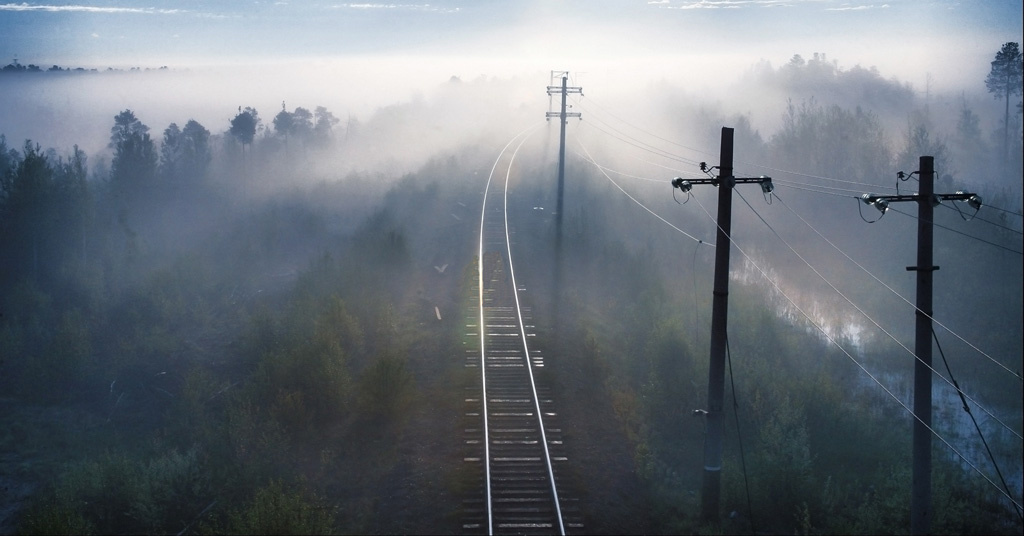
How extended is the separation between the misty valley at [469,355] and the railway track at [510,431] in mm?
112

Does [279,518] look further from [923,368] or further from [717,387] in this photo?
[923,368]

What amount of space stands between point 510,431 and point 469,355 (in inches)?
194

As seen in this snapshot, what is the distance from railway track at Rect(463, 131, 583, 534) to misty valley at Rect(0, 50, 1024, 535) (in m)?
0.11

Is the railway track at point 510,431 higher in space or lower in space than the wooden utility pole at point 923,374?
lower

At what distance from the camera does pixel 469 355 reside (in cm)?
2044

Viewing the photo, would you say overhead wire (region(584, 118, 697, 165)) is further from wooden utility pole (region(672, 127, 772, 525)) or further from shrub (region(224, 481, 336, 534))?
shrub (region(224, 481, 336, 534))

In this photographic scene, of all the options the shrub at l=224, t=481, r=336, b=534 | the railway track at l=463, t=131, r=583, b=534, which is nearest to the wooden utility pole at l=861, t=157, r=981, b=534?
the railway track at l=463, t=131, r=583, b=534

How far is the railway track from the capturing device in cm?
1251

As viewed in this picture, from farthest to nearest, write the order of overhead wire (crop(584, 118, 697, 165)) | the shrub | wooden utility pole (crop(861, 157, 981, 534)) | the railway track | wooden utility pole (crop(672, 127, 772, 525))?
overhead wire (crop(584, 118, 697, 165))
the railway track
wooden utility pole (crop(672, 127, 772, 525))
the shrub
wooden utility pole (crop(861, 157, 981, 534))

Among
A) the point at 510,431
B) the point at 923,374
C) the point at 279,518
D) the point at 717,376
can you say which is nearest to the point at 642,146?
the point at 510,431

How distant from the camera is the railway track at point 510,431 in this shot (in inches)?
492

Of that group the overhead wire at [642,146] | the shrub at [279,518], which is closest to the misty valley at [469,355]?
the shrub at [279,518]

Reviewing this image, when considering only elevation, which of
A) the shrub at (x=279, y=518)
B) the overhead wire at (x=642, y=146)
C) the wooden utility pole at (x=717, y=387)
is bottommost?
the shrub at (x=279, y=518)

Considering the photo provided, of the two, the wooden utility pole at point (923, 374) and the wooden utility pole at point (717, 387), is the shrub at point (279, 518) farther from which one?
the wooden utility pole at point (923, 374)
